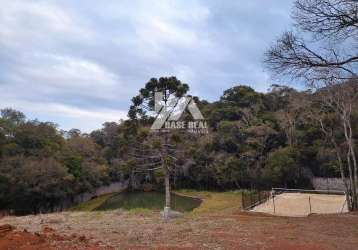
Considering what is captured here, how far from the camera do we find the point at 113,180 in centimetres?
4403

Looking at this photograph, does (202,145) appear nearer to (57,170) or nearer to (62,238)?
(57,170)

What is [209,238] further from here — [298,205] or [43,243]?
[298,205]

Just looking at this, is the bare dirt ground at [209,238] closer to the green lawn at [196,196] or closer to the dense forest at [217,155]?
the dense forest at [217,155]


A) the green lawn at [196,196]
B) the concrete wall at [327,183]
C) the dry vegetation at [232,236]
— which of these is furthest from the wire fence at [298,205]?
the dry vegetation at [232,236]

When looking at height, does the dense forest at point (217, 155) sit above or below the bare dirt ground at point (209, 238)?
above

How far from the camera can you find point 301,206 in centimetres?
2084

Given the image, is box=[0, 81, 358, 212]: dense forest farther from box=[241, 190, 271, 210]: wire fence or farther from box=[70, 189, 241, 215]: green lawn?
box=[241, 190, 271, 210]: wire fence

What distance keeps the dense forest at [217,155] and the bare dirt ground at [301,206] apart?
557 cm

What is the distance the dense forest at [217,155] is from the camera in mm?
27578

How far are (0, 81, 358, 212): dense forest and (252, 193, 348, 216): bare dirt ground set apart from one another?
18.3 feet

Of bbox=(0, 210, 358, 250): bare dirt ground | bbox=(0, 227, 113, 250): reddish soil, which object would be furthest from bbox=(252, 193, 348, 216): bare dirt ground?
bbox=(0, 227, 113, 250): reddish soil

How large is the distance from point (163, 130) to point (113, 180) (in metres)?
29.9

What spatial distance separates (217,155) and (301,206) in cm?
1586
